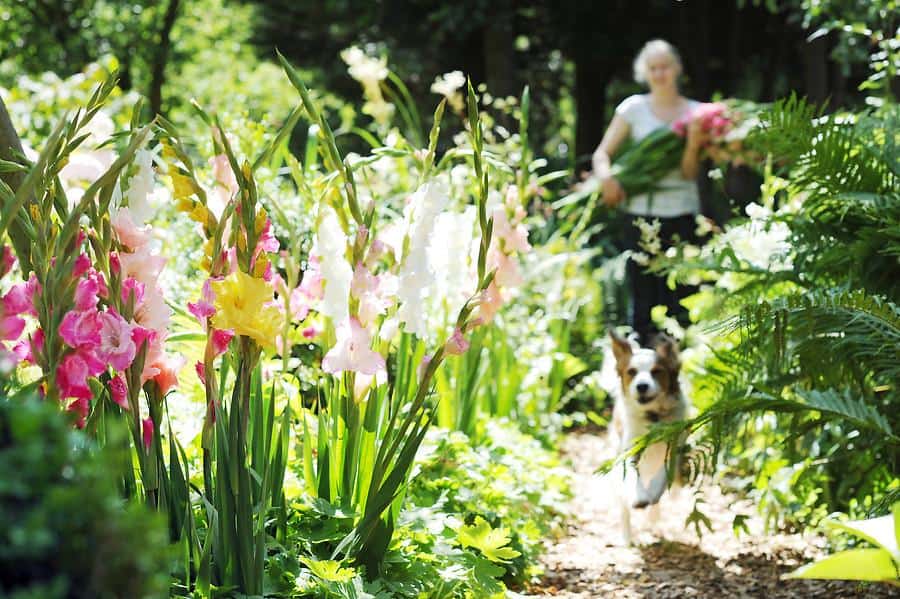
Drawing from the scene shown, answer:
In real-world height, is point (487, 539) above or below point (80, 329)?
below

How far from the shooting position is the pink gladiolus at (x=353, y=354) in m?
2.40

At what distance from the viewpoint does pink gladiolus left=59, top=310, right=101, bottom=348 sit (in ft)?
6.04

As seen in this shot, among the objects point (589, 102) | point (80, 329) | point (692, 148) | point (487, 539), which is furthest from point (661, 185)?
point (589, 102)

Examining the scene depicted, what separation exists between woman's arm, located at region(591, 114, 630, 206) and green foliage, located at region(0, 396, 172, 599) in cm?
532

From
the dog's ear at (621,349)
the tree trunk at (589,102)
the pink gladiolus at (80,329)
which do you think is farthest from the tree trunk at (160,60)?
the pink gladiolus at (80,329)

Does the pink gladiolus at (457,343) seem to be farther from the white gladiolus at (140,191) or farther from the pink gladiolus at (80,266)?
the pink gladiolus at (80,266)

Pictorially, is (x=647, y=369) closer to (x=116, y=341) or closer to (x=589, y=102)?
(x=116, y=341)

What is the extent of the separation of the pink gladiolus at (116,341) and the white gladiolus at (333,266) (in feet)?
1.82

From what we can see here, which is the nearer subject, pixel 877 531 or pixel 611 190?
pixel 877 531

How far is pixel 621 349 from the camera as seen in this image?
470cm

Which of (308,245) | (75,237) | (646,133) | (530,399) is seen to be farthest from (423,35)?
(75,237)

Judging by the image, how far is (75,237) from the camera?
1876mm

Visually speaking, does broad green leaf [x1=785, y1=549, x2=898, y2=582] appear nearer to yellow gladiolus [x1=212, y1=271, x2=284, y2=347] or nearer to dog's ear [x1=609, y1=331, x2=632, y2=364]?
yellow gladiolus [x1=212, y1=271, x2=284, y2=347]

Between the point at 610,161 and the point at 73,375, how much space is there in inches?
205
